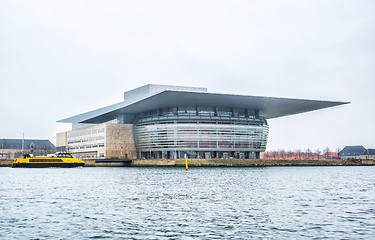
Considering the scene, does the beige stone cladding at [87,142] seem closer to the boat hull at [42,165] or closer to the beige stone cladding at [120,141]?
the beige stone cladding at [120,141]

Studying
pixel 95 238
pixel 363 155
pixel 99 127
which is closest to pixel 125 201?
pixel 95 238

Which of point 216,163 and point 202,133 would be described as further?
point 202,133

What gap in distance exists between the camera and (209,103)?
88312 millimetres

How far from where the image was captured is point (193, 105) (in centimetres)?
9106

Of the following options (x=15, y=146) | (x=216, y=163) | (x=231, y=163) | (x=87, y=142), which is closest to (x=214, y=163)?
(x=216, y=163)

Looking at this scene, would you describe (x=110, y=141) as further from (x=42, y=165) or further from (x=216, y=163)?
(x=216, y=163)

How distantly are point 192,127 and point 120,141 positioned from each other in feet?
58.0

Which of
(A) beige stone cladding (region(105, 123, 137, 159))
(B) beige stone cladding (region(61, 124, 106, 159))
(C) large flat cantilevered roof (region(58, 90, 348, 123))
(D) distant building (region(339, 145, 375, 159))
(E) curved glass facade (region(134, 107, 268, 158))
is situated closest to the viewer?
(C) large flat cantilevered roof (region(58, 90, 348, 123))

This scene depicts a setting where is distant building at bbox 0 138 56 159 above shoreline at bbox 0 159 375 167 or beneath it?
above

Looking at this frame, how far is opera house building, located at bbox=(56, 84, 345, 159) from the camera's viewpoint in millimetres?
89375

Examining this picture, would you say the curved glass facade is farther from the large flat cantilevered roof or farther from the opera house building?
the large flat cantilevered roof

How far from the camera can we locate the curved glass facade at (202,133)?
91688 mm

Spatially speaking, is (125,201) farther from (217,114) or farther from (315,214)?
(217,114)

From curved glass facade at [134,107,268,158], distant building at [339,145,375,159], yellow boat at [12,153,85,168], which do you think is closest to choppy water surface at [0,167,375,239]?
yellow boat at [12,153,85,168]
